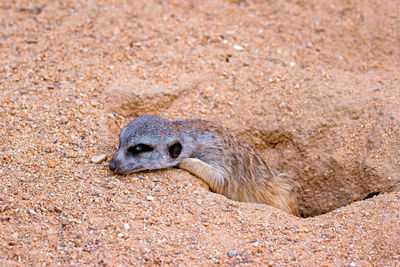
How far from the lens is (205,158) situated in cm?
404

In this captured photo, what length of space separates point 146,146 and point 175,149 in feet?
0.92

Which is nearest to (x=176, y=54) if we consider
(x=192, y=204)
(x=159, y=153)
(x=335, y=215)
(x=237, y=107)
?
(x=237, y=107)

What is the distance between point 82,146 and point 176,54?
5.71 ft

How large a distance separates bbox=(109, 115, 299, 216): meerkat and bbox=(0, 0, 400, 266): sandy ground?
0.45ft

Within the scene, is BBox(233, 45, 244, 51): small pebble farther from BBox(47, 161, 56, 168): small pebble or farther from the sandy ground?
BBox(47, 161, 56, 168): small pebble

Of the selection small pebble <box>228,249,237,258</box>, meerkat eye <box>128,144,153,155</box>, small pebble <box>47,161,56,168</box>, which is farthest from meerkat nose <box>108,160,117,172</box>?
small pebble <box>228,249,237,258</box>

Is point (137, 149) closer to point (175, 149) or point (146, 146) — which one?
point (146, 146)

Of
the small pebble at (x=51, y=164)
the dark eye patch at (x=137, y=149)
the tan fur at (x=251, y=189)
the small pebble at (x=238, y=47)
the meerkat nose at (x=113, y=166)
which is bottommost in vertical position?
the tan fur at (x=251, y=189)

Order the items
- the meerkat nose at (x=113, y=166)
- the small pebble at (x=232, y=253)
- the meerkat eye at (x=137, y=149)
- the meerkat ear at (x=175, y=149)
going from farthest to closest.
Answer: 1. the meerkat ear at (x=175, y=149)
2. the meerkat eye at (x=137, y=149)
3. the meerkat nose at (x=113, y=166)
4. the small pebble at (x=232, y=253)

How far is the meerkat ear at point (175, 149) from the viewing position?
12.5 ft

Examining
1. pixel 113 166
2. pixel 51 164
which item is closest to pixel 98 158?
pixel 113 166

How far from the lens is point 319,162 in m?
4.65

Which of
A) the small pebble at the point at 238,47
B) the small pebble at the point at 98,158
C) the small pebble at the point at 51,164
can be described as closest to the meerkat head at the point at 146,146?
the small pebble at the point at 98,158

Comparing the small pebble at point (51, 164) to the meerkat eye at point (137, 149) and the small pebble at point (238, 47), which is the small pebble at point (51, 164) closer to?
the meerkat eye at point (137, 149)
